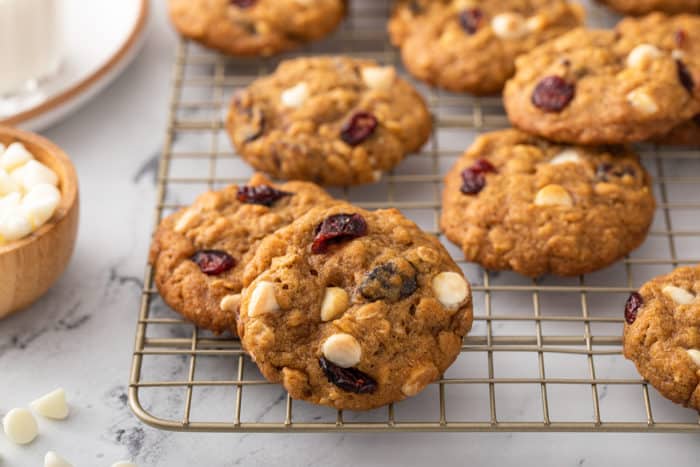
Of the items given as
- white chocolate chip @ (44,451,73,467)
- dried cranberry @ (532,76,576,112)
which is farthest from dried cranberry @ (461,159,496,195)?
white chocolate chip @ (44,451,73,467)

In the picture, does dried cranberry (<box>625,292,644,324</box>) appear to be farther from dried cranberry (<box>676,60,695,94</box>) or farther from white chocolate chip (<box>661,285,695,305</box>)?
dried cranberry (<box>676,60,695,94</box>)

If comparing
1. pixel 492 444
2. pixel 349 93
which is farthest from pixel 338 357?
pixel 349 93

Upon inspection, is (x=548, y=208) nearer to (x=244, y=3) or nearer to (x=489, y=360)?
(x=489, y=360)

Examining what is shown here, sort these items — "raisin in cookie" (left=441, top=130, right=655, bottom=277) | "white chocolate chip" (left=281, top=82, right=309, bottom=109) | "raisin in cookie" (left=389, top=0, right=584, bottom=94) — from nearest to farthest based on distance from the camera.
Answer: "raisin in cookie" (left=441, top=130, right=655, bottom=277)
"white chocolate chip" (left=281, top=82, right=309, bottom=109)
"raisin in cookie" (left=389, top=0, right=584, bottom=94)

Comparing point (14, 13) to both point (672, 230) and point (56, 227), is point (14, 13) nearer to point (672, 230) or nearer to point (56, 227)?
point (56, 227)

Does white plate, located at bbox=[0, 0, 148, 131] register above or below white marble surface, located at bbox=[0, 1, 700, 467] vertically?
above

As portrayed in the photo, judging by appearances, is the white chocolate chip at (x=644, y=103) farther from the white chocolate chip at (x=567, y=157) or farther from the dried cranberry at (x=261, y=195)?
the dried cranberry at (x=261, y=195)

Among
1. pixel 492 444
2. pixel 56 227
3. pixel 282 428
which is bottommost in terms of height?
pixel 492 444
